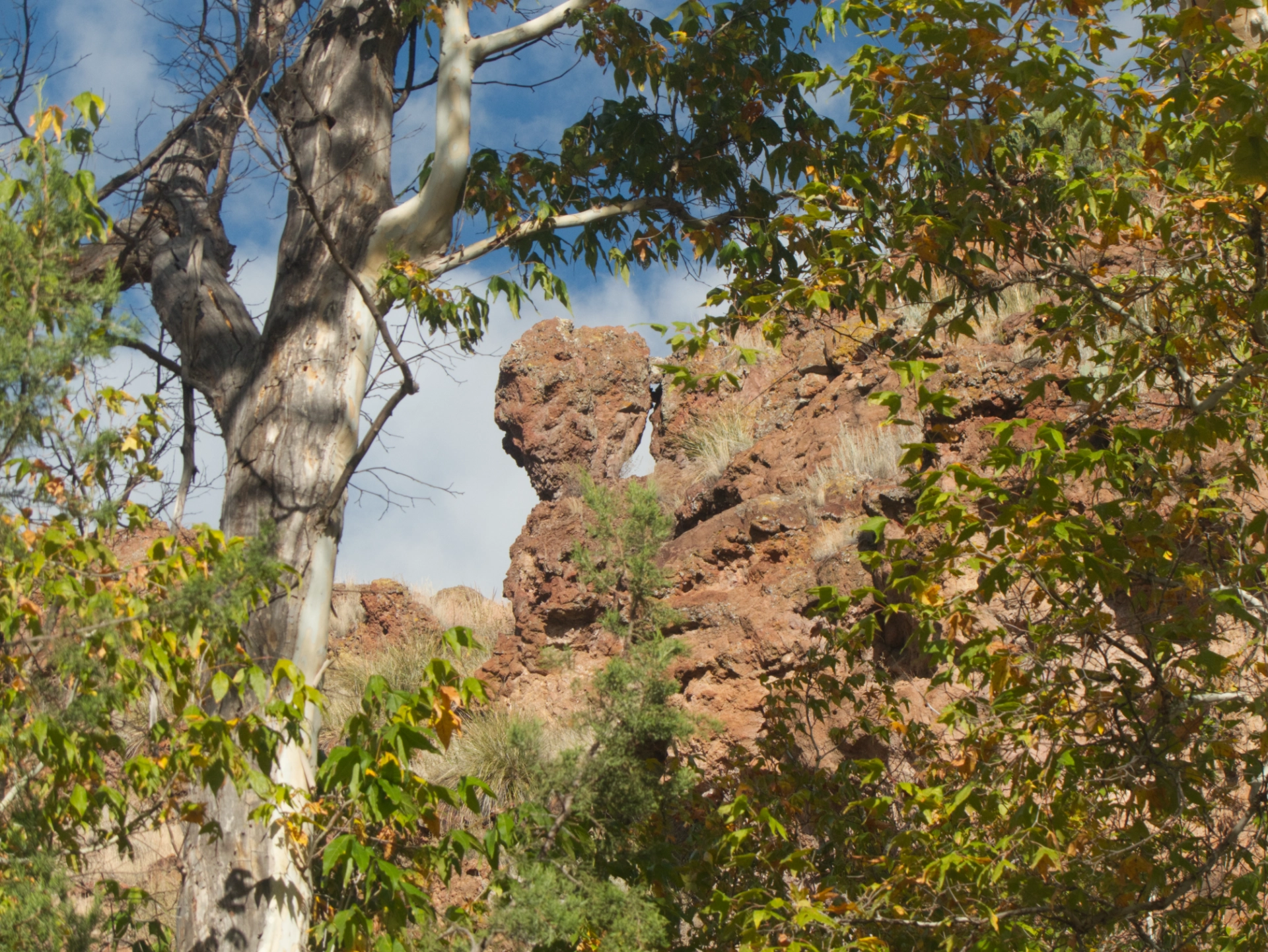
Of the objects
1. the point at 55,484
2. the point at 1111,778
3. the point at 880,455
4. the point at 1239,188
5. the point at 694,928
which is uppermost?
the point at 880,455

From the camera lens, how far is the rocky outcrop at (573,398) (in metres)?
11.5

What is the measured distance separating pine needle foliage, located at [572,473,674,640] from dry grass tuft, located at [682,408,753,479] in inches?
183

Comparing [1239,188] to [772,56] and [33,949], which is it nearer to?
[772,56]

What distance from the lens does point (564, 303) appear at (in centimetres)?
504

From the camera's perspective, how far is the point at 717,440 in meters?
9.59

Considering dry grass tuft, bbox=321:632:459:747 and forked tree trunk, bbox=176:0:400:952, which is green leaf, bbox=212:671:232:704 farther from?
dry grass tuft, bbox=321:632:459:747

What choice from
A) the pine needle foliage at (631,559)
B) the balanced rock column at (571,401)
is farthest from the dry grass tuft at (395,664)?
the pine needle foliage at (631,559)

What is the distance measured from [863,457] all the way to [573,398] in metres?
4.55

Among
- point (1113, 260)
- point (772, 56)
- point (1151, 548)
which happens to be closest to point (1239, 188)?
point (1151, 548)

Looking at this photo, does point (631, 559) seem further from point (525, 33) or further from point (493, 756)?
point (493, 756)

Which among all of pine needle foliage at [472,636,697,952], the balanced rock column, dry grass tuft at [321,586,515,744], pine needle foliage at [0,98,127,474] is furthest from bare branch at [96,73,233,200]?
the balanced rock column

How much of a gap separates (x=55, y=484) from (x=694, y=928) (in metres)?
3.08

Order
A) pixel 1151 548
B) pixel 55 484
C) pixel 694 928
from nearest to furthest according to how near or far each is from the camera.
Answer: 1. pixel 55 484
2. pixel 1151 548
3. pixel 694 928

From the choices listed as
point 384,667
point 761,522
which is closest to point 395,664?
point 384,667
